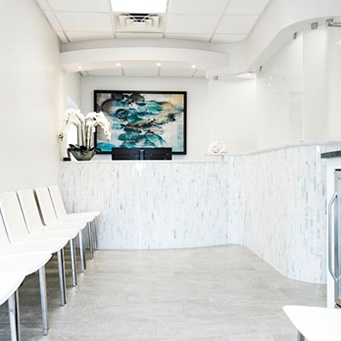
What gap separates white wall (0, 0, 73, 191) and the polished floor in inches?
→ 40.5

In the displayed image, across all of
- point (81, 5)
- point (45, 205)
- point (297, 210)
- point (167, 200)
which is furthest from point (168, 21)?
point (297, 210)

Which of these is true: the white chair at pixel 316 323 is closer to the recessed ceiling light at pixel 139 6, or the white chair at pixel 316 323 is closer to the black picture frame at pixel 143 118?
the recessed ceiling light at pixel 139 6

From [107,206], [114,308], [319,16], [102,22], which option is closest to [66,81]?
[102,22]

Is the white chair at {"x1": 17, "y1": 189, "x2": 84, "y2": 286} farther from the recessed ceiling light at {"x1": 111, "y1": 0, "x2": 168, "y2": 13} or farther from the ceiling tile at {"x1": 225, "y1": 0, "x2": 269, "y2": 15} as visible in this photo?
the ceiling tile at {"x1": 225, "y1": 0, "x2": 269, "y2": 15}

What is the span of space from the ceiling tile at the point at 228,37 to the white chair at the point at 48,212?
323 cm

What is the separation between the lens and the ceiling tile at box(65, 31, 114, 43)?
5.94 m

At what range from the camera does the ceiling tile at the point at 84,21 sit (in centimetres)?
529

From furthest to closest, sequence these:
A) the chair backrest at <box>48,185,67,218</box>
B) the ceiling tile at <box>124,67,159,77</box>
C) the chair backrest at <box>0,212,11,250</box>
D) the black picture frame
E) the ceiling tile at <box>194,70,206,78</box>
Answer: the black picture frame < the ceiling tile at <box>194,70,206,78</box> < the ceiling tile at <box>124,67,159,77</box> < the chair backrest at <box>48,185,67,218</box> < the chair backrest at <box>0,212,11,250</box>

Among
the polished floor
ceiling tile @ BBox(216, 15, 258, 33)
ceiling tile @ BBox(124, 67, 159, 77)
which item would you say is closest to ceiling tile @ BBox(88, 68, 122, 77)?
ceiling tile @ BBox(124, 67, 159, 77)

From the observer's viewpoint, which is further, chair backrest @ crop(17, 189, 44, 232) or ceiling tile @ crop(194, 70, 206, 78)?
ceiling tile @ crop(194, 70, 206, 78)

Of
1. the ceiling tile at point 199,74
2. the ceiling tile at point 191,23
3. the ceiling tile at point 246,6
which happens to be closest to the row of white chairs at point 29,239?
the ceiling tile at point 191,23

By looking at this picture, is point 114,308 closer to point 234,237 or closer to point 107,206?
point 107,206

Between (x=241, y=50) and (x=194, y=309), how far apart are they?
14.5 feet

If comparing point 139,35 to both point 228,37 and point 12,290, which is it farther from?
point 12,290
